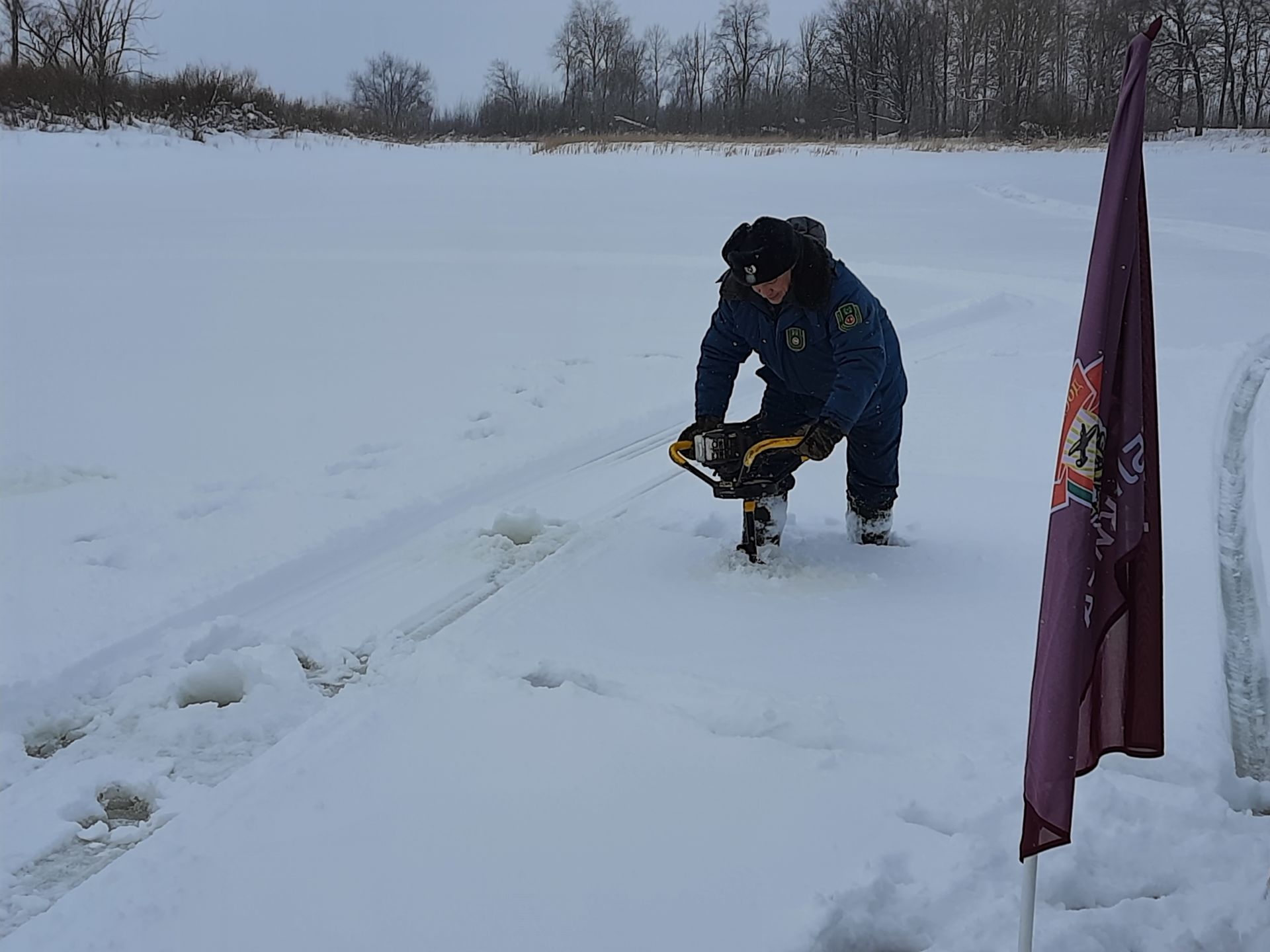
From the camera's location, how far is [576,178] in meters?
20.3

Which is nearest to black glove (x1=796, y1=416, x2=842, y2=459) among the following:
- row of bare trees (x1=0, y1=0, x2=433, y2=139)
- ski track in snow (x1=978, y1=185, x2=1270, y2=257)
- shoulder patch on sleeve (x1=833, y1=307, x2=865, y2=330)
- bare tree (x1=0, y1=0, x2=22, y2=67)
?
shoulder patch on sleeve (x1=833, y1=307, x2=865, y2=330)

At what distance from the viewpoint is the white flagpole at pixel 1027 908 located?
1.83 m

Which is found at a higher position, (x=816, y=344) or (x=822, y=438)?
(x=816, y=344)

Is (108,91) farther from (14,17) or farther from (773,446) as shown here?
(773,446)

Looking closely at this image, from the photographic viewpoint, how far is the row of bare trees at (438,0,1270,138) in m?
33.0

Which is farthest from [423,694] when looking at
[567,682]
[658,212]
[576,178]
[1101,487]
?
[576,178]

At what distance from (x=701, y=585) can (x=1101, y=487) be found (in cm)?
215

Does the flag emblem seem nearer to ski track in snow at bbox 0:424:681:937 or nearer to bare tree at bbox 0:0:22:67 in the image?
ski track in snow at bbox 0:424:681:937

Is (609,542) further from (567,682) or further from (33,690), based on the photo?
(33,690)

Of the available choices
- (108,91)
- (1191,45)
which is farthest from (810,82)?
(108,91)

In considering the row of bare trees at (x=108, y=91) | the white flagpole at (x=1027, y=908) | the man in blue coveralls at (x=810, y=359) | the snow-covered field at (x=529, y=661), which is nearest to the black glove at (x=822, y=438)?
the man in blue coveralls at (x=810, y=359)

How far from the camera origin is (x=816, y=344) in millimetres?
3650

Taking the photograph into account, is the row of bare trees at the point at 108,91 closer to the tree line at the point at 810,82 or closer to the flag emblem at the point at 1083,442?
the tree line at the point at 810,82

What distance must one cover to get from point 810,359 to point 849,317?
24cm
